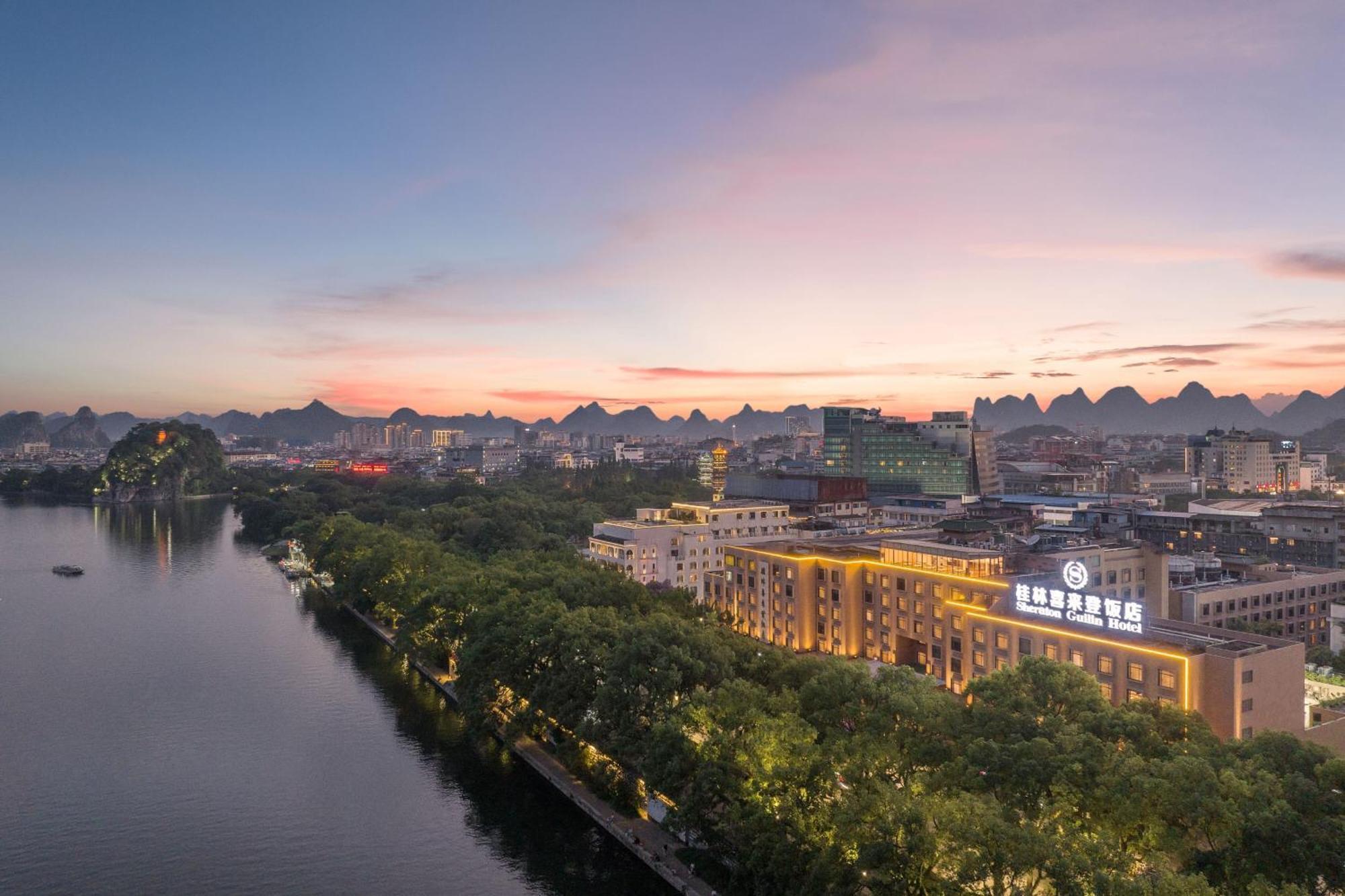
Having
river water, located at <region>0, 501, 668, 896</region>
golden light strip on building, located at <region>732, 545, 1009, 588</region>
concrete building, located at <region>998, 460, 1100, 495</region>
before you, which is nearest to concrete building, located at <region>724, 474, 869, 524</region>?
golden light strip on building, located at <region>732, 545, 1009, 588</region>

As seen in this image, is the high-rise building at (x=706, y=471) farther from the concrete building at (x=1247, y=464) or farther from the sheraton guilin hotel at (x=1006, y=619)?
the sheraton guilin hotel at (x=1006, y=619)

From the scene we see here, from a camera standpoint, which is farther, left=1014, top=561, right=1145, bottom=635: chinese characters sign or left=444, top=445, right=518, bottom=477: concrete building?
left=444, top=445, right=518, bottom=477: concrete building

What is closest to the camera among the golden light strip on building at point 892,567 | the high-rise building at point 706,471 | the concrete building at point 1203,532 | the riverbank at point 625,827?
the riverbank at point 625,827

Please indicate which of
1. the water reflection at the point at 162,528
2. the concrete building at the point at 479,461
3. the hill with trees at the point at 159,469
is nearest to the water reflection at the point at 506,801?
the water reflection at the point at 162,528

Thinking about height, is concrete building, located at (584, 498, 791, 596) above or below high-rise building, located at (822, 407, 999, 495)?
below

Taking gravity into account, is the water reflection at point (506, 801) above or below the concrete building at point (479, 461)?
below

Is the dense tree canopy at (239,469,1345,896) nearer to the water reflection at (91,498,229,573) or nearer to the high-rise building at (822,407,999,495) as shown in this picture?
the water reflection at (91,498,229,573)

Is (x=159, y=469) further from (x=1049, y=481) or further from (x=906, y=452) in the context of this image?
(x=1049, y=481)

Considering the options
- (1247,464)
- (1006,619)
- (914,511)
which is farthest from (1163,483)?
(1006,619)
